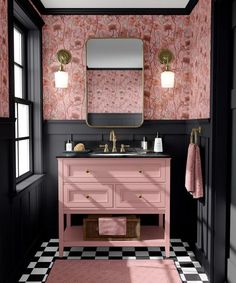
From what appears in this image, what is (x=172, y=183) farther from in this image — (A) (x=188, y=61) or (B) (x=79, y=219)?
(A) (x=188, y=61)

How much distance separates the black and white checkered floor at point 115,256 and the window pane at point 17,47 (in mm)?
2062

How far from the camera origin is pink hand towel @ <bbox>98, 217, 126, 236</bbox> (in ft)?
11.7

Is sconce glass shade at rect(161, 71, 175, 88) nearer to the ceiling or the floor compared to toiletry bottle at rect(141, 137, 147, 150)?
nearer to the ceiling

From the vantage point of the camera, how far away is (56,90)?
411cm

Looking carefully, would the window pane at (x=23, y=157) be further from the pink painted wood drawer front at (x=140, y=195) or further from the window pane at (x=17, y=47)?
the pink painted wood drawer front at (x=140, y=195)

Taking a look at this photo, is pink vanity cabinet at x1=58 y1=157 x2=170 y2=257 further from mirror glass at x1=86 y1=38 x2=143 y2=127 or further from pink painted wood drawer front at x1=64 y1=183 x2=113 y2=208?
mirror glass at x1=86 y1=38 x2=143 y2=127

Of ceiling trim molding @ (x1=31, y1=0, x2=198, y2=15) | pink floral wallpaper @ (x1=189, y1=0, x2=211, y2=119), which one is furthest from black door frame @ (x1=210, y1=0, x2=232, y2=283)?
ceiling trim molding @ (x1=31, y1=0, x2=198, y2=15)

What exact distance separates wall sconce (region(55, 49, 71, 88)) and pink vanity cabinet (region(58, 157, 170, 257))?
934 mm

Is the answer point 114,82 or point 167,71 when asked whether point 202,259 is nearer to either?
point 167,71

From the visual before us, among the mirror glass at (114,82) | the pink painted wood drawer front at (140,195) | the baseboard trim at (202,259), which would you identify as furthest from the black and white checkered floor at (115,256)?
the mirror glass at (114,82)

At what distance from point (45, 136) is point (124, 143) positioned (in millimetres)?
940

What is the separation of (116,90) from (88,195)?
129 centimetres

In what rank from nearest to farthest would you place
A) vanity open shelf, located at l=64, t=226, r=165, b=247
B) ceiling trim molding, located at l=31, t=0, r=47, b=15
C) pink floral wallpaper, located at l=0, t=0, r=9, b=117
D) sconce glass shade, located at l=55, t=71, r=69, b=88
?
pink floral wallpaper, located at l=0, t=0, r=9, b=117 → vanity open shelf, located at l=64, t=226, r=165, b=247 → ceiling trim molding, located at l=31, t=0, r=47, b=15 → sconce glass shade, located at l=55, t=71, r=69, b=88

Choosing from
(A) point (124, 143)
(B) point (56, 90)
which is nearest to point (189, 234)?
(A) point (124, 143)
